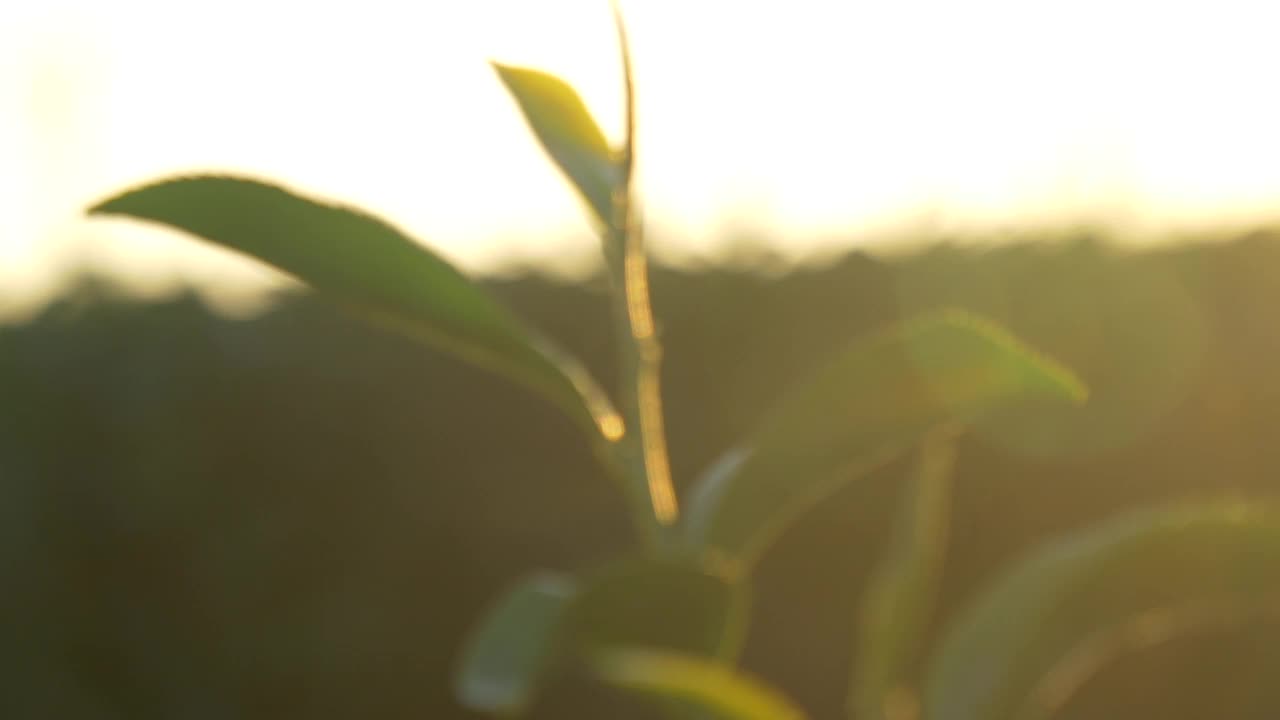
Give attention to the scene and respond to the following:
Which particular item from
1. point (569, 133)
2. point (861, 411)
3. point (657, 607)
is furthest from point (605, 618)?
point (569, 133)

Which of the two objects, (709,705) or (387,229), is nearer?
(709,705)

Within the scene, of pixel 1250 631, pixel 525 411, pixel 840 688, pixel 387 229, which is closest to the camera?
pixel 387 229

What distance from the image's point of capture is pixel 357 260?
0.69 m

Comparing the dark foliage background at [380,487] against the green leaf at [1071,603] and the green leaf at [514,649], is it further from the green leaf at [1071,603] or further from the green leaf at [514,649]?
the green leaf at [514,649]

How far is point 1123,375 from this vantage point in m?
5.23

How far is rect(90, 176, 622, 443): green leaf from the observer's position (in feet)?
2.23

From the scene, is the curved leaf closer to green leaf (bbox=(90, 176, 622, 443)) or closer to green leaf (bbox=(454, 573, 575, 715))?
green leaf (bbox=(454, 573, 575, 715))

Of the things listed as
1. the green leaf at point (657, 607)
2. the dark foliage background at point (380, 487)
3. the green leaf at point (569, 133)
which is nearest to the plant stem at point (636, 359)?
the green leaf at point (569, 133)

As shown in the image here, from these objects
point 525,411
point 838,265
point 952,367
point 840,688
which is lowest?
point 840,688

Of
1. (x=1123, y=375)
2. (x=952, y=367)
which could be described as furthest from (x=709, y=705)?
(x=1123, y=375)

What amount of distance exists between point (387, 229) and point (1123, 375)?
→ 16.0 feet

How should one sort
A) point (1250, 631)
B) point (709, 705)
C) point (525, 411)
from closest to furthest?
1. point (709, 705)
2. point (1250, 631)
3. point (525, 411)

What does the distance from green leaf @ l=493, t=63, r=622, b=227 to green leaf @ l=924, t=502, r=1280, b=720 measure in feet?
0.81

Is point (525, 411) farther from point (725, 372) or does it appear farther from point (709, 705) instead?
point (709, 705)
